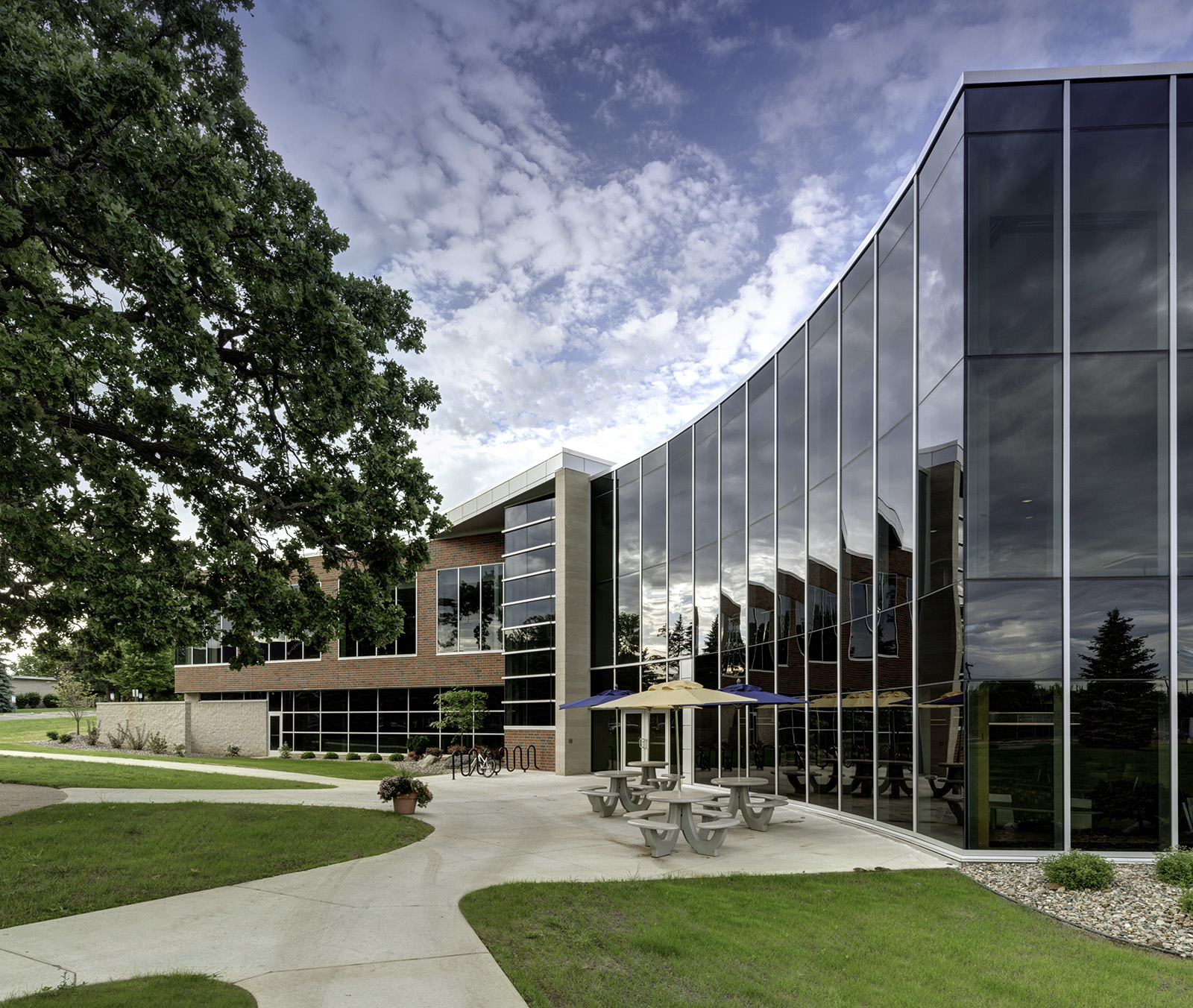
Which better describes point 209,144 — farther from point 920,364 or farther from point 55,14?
point 920,364

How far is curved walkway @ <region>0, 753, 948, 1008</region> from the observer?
6.42 meters

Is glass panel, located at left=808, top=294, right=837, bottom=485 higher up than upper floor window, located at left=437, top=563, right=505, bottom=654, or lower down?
higher up

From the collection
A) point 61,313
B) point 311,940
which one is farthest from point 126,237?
point 311,940

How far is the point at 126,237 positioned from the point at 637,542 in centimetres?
1930

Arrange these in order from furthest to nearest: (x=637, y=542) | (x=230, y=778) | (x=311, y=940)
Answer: (x=637, y=542)
(x=230, y=778)
(x=311, y=940)

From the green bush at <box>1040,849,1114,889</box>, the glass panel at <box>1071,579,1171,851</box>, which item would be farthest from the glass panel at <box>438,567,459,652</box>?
the green bush at <box>1040,849,1114,889</box>

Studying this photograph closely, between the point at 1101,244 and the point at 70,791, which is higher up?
the point at 1101,244

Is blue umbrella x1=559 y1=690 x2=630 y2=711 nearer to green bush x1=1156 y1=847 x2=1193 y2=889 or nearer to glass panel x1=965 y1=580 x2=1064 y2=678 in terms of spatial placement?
glass panel x1=965 y1=580 x2=1064 y2=678

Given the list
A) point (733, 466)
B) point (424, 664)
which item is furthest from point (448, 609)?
point (733, 466)

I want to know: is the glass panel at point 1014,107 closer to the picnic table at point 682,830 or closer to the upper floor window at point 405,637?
the picnic table at point 682,830

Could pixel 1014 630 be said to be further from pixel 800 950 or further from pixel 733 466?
pixel 733 466

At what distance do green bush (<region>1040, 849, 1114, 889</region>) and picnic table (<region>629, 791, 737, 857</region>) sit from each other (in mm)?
4299

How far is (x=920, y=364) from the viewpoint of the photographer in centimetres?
1392

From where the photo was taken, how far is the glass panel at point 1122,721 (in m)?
11.5
